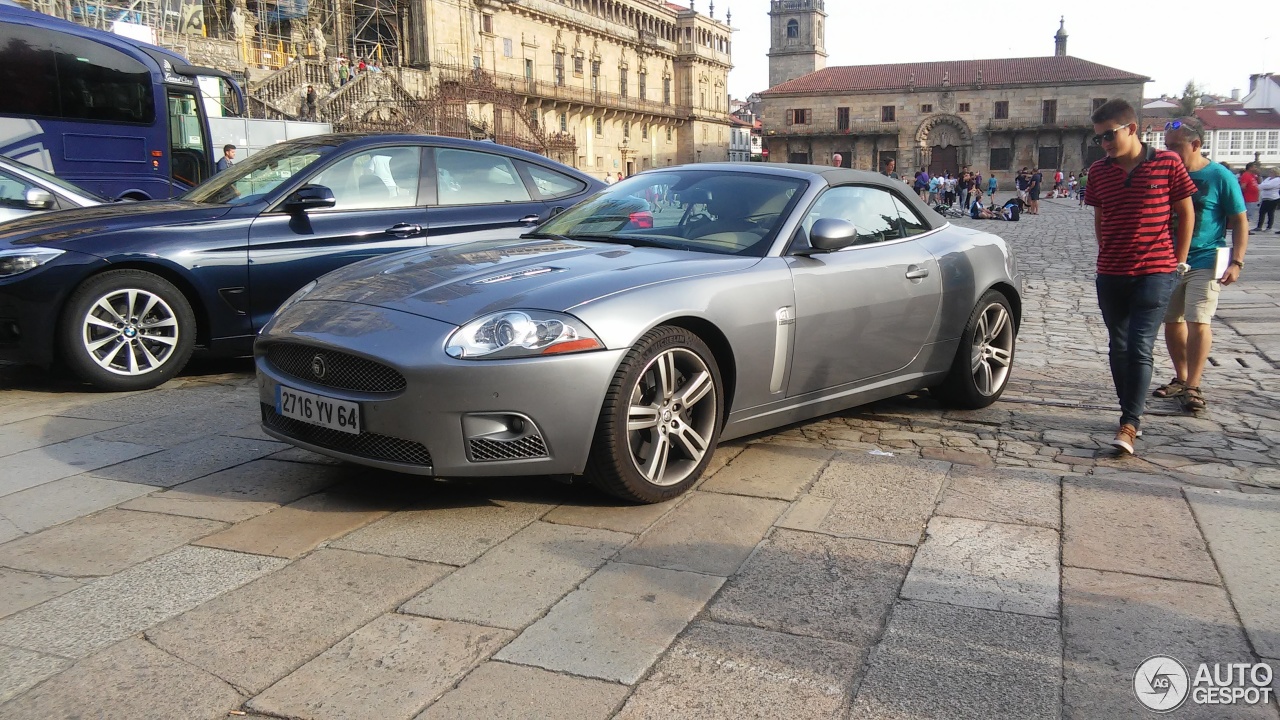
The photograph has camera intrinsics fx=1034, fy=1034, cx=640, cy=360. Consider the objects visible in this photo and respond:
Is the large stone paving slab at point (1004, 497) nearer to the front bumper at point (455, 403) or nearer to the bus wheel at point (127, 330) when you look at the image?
the front bumper at point (455, 403)

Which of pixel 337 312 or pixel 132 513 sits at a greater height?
pixel 337 312

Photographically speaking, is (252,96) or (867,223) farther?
(252,96)

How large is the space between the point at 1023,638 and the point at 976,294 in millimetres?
2972

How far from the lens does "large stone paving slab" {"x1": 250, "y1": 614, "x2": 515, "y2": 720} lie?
2363mm

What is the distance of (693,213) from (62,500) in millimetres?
2840

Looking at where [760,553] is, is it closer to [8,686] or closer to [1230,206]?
[8,686]

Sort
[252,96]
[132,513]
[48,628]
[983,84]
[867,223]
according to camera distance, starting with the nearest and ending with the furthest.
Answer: [48,628] < [132,513] < [867,223] < [252,96] < [983,84]

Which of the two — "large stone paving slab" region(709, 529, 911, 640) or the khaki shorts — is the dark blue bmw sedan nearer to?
"large stone paving slab" region(709, 529, 911, 640)

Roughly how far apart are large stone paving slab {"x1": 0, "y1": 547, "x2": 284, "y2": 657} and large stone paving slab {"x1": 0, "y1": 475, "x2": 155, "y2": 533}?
2.27 feet

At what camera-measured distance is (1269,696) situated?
250 cm

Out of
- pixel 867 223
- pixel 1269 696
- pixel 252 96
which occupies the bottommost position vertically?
pixel 1269 696

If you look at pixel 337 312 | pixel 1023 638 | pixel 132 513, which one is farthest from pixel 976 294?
pixel 132 513

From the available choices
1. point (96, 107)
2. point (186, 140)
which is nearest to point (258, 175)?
point (96, 107)

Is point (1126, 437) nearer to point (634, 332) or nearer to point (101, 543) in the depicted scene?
point (634, 332)
